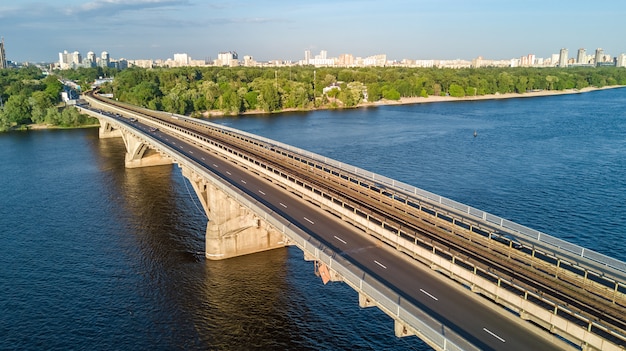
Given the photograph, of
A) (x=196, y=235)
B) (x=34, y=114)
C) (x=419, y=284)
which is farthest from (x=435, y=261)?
(x=34, y=114)

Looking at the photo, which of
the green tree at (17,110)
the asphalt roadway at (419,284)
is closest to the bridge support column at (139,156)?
the asphalt roadway at (419,284)

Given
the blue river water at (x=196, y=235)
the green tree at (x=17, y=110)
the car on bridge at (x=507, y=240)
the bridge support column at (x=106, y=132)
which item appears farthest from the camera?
the green tree at (x=17, y=110)

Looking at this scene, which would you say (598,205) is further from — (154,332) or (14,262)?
(14,262)

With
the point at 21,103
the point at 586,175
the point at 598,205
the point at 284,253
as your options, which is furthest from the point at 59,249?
the point at 21,103

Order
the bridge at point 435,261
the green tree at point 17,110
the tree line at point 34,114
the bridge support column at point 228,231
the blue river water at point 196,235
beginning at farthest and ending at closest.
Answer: the tree line at point 34,114, the green tree at point 17,110, the bridge support column at point 228,231, the blue river water at point 196,235, the bridge at point 435,261

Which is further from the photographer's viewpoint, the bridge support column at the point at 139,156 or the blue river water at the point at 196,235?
the bridge support column at the point at 139,156

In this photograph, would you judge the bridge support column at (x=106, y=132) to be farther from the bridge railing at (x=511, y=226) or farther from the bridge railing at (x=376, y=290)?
the bridge railing at (x=376, y=290)
